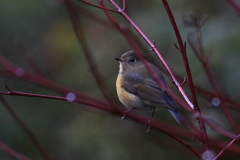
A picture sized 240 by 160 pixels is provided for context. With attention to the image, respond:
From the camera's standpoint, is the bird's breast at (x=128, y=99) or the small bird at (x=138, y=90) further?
the bird's breast at (x=128, y=99)

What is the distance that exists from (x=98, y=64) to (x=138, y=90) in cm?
108

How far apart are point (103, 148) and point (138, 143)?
482 millimetres

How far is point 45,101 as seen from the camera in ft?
16.3

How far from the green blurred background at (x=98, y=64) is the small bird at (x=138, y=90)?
0.80 ft

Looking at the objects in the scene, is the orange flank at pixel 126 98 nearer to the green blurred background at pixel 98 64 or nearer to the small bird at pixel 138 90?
the small bird at pixel 138 90

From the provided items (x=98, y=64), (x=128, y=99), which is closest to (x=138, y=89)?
(x=128, y=99)

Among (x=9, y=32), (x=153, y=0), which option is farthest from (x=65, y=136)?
(x=9, y=32)

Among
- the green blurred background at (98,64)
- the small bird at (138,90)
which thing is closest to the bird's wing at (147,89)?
the small bird at (138,90)

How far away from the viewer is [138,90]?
11.6 feet

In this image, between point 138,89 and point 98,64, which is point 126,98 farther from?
point 98,64

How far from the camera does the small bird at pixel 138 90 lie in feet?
10.5

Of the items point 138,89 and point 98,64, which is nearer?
point 138,89

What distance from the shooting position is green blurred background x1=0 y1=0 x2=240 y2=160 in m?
3.14

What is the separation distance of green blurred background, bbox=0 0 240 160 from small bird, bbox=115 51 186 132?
0.24 m
